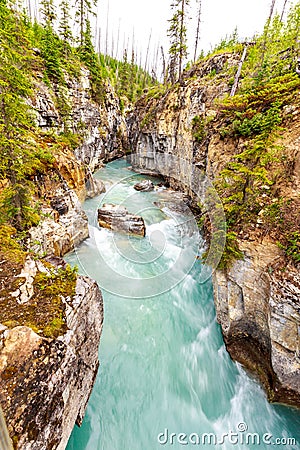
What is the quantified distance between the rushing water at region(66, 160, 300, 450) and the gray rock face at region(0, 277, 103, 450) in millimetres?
1604

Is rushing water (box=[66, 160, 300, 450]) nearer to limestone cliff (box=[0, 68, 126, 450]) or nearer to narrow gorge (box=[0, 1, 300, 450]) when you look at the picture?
narrow gorge (box=[0, 1, 300, 450])

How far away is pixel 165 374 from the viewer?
17.0ft

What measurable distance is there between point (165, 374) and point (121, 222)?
6668 millimetres

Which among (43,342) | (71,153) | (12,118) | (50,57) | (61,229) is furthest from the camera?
(50,57)

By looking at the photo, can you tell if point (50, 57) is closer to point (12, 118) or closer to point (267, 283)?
point (12, 118)

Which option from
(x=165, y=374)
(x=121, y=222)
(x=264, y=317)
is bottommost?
(x=165, y=374)

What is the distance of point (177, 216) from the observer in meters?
12.2

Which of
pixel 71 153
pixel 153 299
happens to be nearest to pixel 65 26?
pixel 71 153

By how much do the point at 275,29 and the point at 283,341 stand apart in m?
16.5

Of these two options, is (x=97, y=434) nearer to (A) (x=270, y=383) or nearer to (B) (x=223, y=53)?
(A) (x=270, y=383)

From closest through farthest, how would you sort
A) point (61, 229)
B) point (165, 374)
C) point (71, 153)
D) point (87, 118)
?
point (165, 374) → point (61, 229) → point (71, 153) → point (87, 118)

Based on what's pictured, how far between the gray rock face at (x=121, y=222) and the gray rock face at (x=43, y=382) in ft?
22.0

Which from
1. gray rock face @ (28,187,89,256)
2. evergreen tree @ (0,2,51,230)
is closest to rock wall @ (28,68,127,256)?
gray rock face @ (28,187,89,256)

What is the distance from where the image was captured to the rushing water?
427 cm
